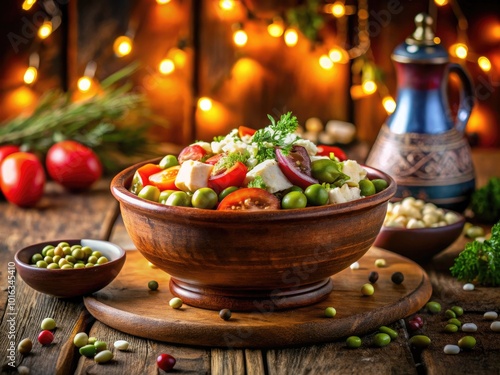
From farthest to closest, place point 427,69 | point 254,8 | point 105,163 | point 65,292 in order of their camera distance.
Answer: point 254,8, point 105,163, point 427,69, point 65,292

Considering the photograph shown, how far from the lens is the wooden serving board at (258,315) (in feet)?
6.45

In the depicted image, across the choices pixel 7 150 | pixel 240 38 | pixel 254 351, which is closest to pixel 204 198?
pixel 254 351

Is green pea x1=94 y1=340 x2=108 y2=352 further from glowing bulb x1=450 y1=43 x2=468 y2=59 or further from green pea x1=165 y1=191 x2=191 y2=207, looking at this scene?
glowing bulb x1=450 y1=43 x2=468 y2=59

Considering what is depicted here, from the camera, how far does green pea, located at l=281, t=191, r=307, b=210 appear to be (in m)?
1.95

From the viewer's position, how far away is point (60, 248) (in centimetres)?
229

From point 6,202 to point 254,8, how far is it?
141cm

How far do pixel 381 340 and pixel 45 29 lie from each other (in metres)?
2.45

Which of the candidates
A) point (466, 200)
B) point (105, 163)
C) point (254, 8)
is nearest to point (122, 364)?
point (466, 200)

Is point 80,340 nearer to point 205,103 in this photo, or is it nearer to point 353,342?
point 353,342

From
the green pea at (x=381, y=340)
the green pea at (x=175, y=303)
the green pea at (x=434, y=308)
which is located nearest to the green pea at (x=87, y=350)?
the green pea at (x=175, y=303)

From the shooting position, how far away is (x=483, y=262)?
7.89 ft

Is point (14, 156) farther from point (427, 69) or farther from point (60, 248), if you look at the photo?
point (427, 69)

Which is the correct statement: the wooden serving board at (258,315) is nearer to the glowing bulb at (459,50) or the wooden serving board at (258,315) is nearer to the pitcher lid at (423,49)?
the pitcher lid at (423,49)

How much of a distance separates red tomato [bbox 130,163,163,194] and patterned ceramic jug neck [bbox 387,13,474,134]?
1059mm
